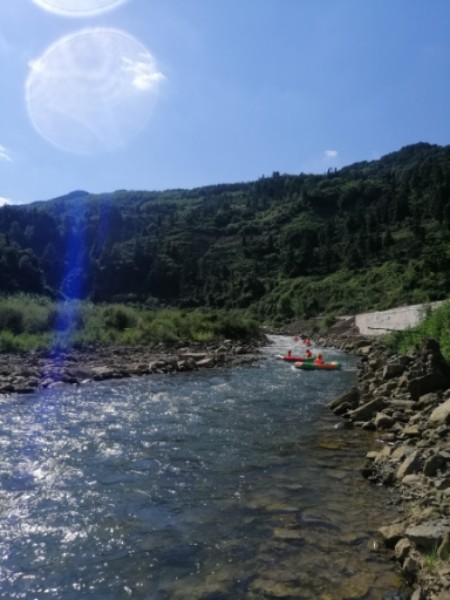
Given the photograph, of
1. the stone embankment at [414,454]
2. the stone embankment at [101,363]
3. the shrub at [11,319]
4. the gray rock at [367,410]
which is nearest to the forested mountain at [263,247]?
the stone embankment at [101,363]

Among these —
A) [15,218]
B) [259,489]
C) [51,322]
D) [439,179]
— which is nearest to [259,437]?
[259,489]

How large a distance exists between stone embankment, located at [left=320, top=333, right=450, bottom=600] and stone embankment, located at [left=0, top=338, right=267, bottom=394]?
1019 centimetres

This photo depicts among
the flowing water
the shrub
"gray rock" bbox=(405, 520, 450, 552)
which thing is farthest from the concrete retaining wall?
"gray rock" bbox=(405, 520, 450, 552)

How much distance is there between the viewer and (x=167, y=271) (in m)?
126

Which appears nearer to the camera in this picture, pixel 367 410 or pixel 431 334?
pixel 367 410

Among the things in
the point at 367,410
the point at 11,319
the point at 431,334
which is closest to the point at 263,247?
the point at 11,319

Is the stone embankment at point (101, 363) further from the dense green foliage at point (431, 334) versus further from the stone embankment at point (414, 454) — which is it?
the stone embankment at point (414, 454)

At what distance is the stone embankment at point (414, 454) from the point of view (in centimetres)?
580

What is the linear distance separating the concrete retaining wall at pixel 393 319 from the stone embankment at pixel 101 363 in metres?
9.83

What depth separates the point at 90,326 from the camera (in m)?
34.8

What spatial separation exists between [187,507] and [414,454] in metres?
4.08

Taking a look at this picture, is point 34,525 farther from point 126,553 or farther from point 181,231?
point 181,231

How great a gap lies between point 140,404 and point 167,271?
11118cm

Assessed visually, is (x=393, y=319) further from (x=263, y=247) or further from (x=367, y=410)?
(x=263, y=247)
